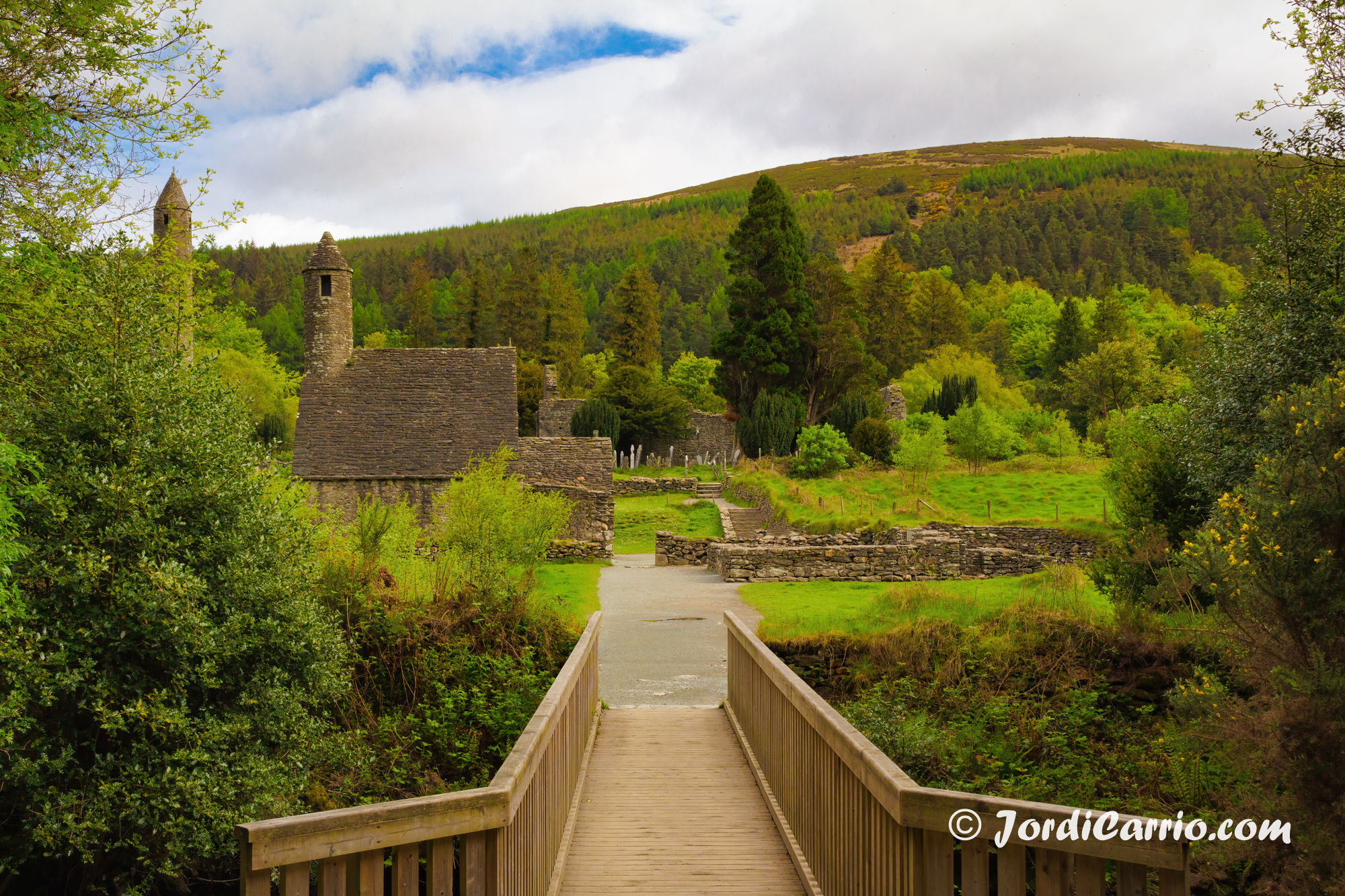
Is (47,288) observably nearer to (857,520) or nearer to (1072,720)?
(1072,720)

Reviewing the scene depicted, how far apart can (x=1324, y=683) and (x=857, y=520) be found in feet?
68.0

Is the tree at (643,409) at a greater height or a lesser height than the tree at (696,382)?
lesser

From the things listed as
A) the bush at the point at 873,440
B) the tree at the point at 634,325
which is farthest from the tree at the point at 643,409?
the bush at the point at 873,440

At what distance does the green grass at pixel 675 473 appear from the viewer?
43.1 metres

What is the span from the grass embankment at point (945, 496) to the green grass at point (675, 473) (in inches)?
120

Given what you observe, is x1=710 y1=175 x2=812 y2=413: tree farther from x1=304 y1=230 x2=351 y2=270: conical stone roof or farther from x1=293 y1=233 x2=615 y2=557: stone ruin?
x1=304 y1=230 x2=351 y2=270: conical stone roof

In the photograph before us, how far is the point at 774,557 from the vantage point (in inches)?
838

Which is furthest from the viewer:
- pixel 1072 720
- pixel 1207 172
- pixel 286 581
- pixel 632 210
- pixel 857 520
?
pixel 632 210

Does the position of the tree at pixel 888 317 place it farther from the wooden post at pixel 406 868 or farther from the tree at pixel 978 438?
the wooden post at pixel 406 868

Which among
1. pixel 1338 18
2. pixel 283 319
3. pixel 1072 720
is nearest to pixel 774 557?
pixel 1072 720

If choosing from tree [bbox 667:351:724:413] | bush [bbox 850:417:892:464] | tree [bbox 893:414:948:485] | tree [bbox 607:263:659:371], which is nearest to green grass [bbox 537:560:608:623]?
tree [bbox 893:414:948:485]

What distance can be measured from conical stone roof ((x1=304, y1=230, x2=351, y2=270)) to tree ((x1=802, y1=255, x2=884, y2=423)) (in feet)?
80.8

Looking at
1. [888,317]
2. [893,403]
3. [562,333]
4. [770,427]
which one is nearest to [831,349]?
[893,403]

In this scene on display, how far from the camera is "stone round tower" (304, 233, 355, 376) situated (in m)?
32.0
